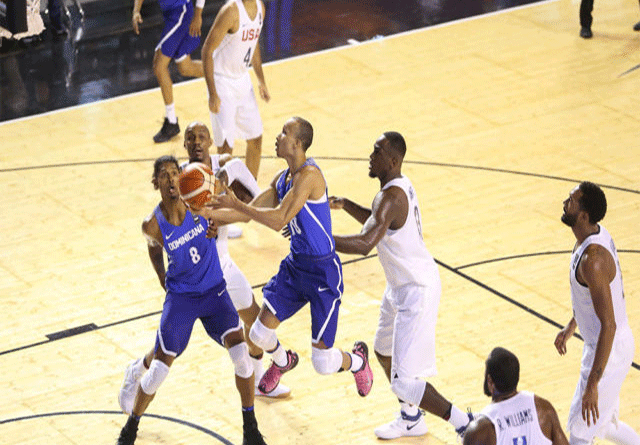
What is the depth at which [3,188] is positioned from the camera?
12078 millimetres

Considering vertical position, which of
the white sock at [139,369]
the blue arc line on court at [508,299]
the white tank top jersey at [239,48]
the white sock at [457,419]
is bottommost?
the blue arc line on court at [508,299]

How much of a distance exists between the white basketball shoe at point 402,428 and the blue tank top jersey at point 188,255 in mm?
1449

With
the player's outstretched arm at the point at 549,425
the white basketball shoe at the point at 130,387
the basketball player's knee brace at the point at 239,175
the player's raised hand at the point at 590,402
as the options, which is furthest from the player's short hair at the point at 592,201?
the white basketball shoe at the point at 130,387

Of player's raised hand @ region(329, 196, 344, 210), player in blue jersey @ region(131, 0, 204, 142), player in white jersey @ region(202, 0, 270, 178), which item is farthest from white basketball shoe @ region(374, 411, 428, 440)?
player in blue jersey @ region(131, 0, 204, 142)

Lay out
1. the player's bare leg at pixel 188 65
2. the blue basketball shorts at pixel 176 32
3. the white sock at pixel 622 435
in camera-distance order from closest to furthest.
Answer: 1. the white sock at pixel 622 435
2. the blue basketball shorts at pixel 176 32
3. the player's bare leg at pixel 188 65

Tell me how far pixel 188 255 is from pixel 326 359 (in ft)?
3.62

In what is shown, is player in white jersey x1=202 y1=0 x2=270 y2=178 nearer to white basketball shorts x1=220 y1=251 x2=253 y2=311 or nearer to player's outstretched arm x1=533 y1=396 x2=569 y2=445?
white basketball shorts x1=220 y1=251 x2=253 y2=311

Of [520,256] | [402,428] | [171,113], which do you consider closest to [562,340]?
[402,428]

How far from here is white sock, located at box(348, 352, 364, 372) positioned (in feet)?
25.7

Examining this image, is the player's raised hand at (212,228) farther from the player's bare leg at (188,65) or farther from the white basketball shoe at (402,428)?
the player's bare leg at (188,65)

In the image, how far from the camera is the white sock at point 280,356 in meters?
7.95

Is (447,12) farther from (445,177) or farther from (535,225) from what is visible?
(535,225)

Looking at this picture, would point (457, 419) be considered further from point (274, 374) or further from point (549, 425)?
point (549, 425)

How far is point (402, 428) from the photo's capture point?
769cm
